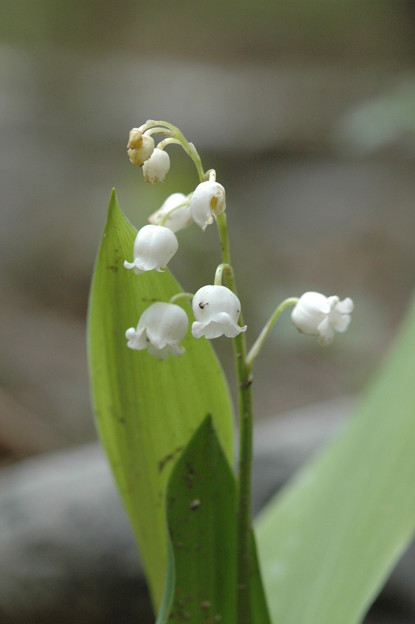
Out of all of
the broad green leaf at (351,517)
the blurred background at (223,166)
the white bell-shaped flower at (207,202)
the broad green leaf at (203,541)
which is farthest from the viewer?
the blurred background at (223,166)

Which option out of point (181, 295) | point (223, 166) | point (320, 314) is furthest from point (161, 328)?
point (223, 166)

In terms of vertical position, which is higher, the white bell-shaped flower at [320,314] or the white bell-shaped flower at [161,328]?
the white bell-shaped flower at [320,314]

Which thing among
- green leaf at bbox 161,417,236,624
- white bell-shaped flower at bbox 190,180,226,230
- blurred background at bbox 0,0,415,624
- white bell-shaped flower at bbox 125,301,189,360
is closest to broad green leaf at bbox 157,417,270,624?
green leaf at bbox 161,417,236,624

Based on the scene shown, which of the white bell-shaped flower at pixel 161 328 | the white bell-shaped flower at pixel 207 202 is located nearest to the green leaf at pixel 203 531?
the white bell-shaped flower at pixel 161 328

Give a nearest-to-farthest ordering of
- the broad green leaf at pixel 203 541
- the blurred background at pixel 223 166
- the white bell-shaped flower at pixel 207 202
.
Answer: the white bell-shaped flower at pixel 207 202 → the broad green leaf at pixel 203 541 → the blurred background at pixel 223 166

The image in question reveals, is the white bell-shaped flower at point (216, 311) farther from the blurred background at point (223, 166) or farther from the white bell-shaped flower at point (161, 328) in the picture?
the blurred background at point (223, 166)

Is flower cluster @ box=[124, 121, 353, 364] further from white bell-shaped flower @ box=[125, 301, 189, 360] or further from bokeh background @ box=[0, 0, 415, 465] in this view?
bokeh background @ box=[0, 0, 415, 465]

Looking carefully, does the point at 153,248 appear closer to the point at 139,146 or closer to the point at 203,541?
the point at 139,146
